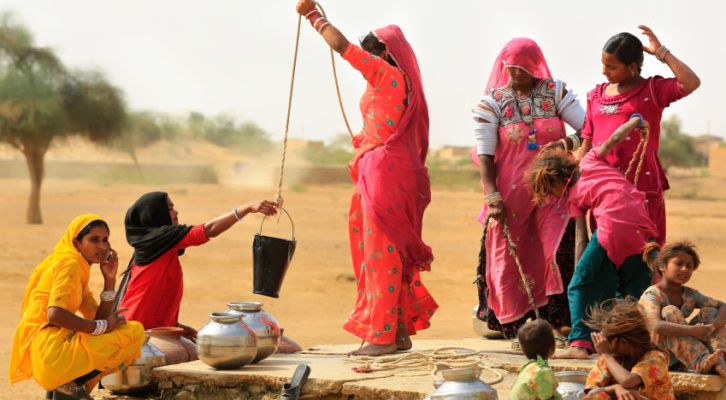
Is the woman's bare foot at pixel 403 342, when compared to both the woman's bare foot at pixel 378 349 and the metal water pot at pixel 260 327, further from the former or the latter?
the metal water pot at pixel 260 327

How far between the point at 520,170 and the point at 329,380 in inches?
68.8

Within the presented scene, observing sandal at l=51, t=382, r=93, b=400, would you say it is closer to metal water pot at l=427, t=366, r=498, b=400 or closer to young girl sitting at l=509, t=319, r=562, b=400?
metal water pot at l=427, t=366, r=498, b=400

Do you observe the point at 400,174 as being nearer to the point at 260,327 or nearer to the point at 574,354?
the point at 260,327

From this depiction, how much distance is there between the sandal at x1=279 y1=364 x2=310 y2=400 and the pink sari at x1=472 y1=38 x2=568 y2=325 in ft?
4.43

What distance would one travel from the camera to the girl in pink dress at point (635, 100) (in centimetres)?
682

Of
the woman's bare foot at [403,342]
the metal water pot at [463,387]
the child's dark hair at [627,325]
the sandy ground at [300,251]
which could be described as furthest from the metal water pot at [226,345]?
the sandy ground at [300,251]

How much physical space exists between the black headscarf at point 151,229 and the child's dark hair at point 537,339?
9.48ft

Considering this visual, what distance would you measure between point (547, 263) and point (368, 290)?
1.09 meters

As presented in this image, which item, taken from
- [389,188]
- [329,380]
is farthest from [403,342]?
[389,188]

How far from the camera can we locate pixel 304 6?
23.4ft

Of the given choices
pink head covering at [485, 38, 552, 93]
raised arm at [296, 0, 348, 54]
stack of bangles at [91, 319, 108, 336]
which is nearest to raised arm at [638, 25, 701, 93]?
pink head covering at [485, 38, 552, 93]

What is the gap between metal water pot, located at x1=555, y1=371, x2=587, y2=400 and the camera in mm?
5727

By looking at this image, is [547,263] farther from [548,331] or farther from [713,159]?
[713,159]

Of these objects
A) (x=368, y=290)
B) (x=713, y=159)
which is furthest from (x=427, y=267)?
(x=713, y=159)
